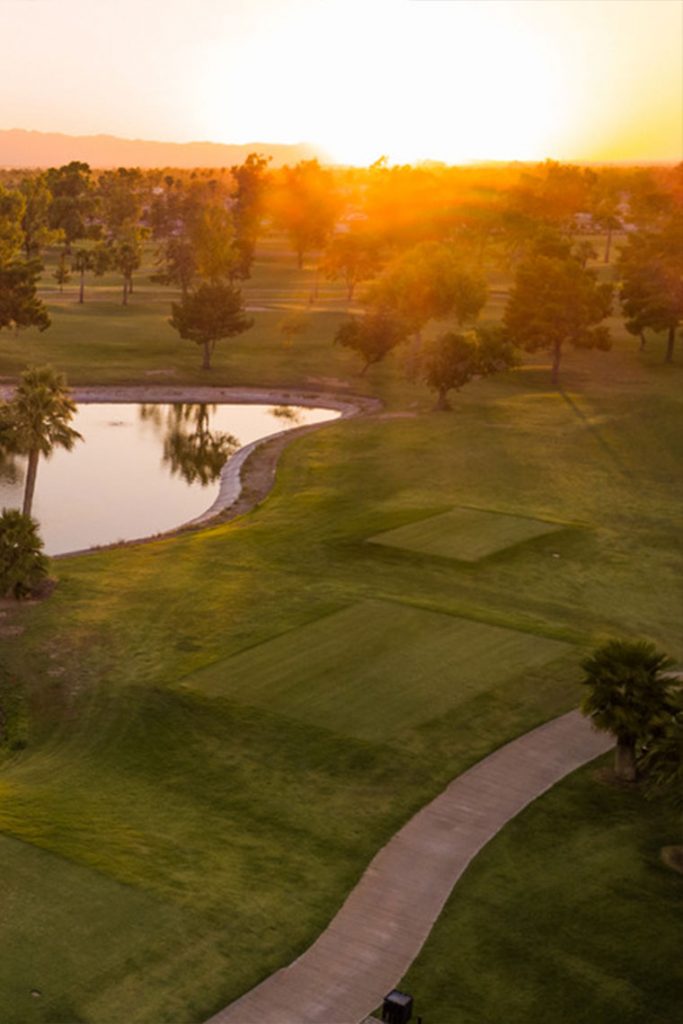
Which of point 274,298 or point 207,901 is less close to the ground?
point 274,298

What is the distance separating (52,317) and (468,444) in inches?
2510

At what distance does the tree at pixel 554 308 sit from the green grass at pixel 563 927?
80.8m

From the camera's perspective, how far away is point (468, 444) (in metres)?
86.2

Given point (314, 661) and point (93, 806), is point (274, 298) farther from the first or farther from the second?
point (93, 806)

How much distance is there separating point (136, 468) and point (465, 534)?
95.1ft

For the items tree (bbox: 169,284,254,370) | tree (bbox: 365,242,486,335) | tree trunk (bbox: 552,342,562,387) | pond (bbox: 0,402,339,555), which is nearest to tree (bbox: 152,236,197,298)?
tree (bbox: 365,242,486,335)

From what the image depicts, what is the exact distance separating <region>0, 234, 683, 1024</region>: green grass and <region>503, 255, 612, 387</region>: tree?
28507 mm

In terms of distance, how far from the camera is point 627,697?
3600cm

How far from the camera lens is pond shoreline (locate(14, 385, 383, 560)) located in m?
70.1

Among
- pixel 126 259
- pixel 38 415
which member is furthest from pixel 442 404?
pixel 126 259

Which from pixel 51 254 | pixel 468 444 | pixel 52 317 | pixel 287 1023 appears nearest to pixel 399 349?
pixel 52 317

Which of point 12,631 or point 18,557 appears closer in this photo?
point 12,631

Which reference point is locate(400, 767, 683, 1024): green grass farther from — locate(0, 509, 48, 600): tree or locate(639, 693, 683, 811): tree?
locate(0, 509, 48, 600): tree

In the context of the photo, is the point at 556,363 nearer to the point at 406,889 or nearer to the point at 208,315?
the point at 208,315
